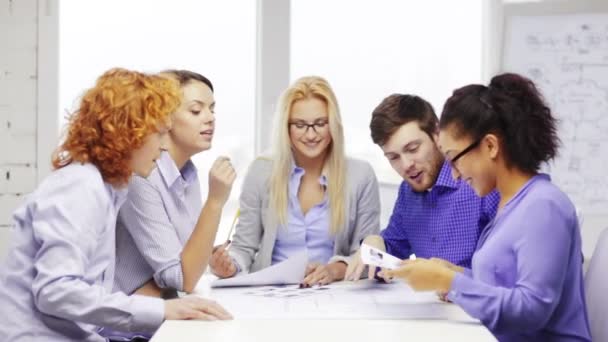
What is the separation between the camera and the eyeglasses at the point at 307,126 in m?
2.72

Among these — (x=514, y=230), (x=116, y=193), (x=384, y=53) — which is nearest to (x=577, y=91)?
(x=384, y=53)

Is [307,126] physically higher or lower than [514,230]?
higher

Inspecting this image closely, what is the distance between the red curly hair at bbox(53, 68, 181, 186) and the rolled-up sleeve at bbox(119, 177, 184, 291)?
0.34m

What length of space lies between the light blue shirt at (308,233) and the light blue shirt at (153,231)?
45 cm

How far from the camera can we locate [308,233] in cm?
274

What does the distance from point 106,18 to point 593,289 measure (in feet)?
7.72

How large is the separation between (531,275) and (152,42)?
2.28m

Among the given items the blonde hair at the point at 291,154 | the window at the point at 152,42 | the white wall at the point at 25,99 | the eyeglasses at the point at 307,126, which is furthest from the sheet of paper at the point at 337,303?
the white wall at the point at 25,99

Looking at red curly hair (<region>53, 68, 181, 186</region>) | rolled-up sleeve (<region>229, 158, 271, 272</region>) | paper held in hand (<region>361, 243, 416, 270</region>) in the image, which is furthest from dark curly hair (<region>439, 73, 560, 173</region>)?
rolled-up sleeve (<region>229, 158, 271, 272</region>)

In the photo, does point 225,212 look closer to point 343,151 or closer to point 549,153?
point 343,151

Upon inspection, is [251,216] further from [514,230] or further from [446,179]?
[514,230]

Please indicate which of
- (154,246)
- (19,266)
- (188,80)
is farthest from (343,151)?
(19,266)

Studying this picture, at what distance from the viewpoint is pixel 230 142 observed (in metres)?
3.70

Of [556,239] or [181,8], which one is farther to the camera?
[181,8]
